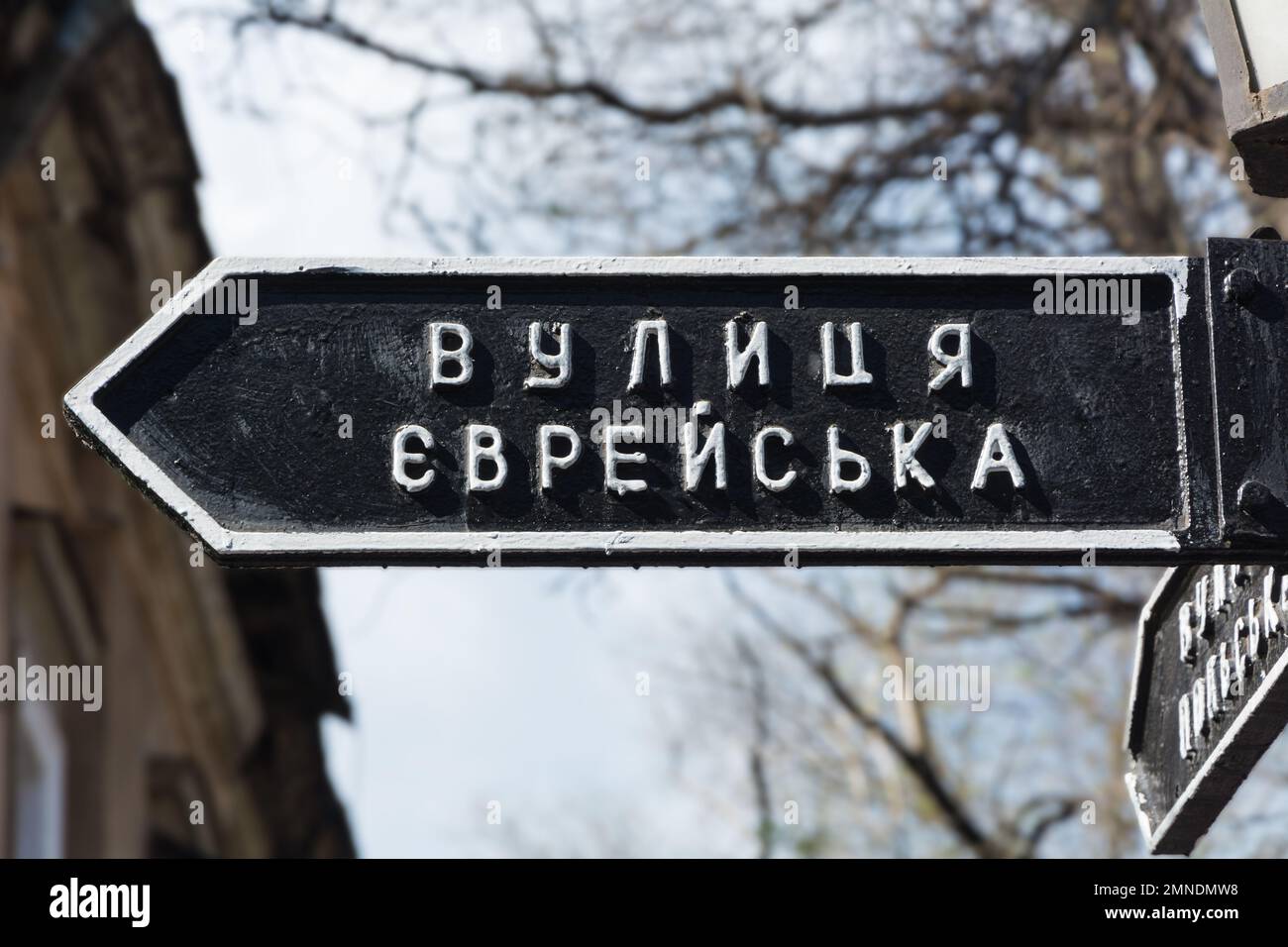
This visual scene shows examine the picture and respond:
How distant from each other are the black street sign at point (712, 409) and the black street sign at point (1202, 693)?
0.68 feet

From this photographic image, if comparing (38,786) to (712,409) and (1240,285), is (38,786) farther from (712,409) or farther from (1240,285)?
(1240,285)

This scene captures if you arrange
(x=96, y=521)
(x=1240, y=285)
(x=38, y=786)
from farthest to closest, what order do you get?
(x=96, y=521)
(x=38, y=786)
(x=1240, y=285)

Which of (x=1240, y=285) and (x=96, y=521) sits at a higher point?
(x=96, y=521)

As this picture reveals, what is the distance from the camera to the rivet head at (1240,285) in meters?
2.15

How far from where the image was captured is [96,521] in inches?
371

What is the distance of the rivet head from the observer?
215 cm

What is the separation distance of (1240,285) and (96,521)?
26.3 ft

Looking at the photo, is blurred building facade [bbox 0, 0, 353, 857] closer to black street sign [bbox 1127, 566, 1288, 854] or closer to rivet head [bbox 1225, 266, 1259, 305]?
black street sign [bbox 1127, 566, 1288, 854]

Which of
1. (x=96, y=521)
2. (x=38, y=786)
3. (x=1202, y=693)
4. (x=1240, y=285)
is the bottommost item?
(x=1202, y=693)

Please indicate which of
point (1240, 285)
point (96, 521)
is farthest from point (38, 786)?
point (1240, 285)

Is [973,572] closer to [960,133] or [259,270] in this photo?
[960,133]

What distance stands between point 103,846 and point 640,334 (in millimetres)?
7529

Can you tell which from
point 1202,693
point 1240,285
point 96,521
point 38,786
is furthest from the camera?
point 96,521

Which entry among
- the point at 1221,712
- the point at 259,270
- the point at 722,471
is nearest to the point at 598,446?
the point at 722,471
